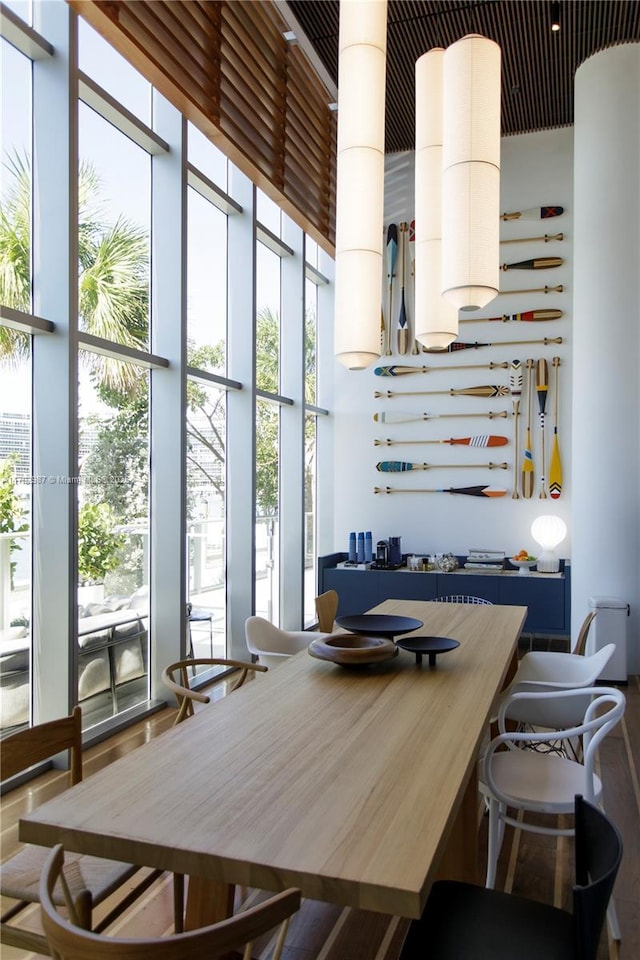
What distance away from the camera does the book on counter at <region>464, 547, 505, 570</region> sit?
670 cm

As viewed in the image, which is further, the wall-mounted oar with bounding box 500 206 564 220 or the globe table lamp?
the wall-mounted oar with bounding box 500 206 564 220

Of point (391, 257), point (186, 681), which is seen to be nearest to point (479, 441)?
point (391, 257)

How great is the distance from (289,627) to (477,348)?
10.3 feet

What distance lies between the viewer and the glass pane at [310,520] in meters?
7.41

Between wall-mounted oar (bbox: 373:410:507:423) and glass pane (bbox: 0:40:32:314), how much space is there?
4.30 m

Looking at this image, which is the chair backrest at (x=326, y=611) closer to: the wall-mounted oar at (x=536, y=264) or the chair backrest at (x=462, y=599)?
the chair backrest at (x=462, y=599)

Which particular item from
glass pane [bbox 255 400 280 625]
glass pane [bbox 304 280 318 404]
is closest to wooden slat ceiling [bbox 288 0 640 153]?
glass pane [bbox 304 280 318 404]

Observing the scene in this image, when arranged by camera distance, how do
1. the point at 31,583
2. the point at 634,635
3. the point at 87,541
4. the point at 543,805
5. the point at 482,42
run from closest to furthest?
Answer: the point at 543,805
the point at 482,42
the point at 31,583
the point at 87,541
the point at 634,635

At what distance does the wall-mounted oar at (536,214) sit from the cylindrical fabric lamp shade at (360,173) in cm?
422

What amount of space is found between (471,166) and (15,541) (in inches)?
104

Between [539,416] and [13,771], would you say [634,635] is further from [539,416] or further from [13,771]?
[13,771]

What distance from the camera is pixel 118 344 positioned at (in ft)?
13.9

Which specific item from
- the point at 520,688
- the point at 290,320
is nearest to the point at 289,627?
the point at 290,320

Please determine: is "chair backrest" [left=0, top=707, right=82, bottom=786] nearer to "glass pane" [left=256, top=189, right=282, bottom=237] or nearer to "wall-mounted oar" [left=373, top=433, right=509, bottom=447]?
"glass pane" [left=256, top=189, right=282, bottom=237]
